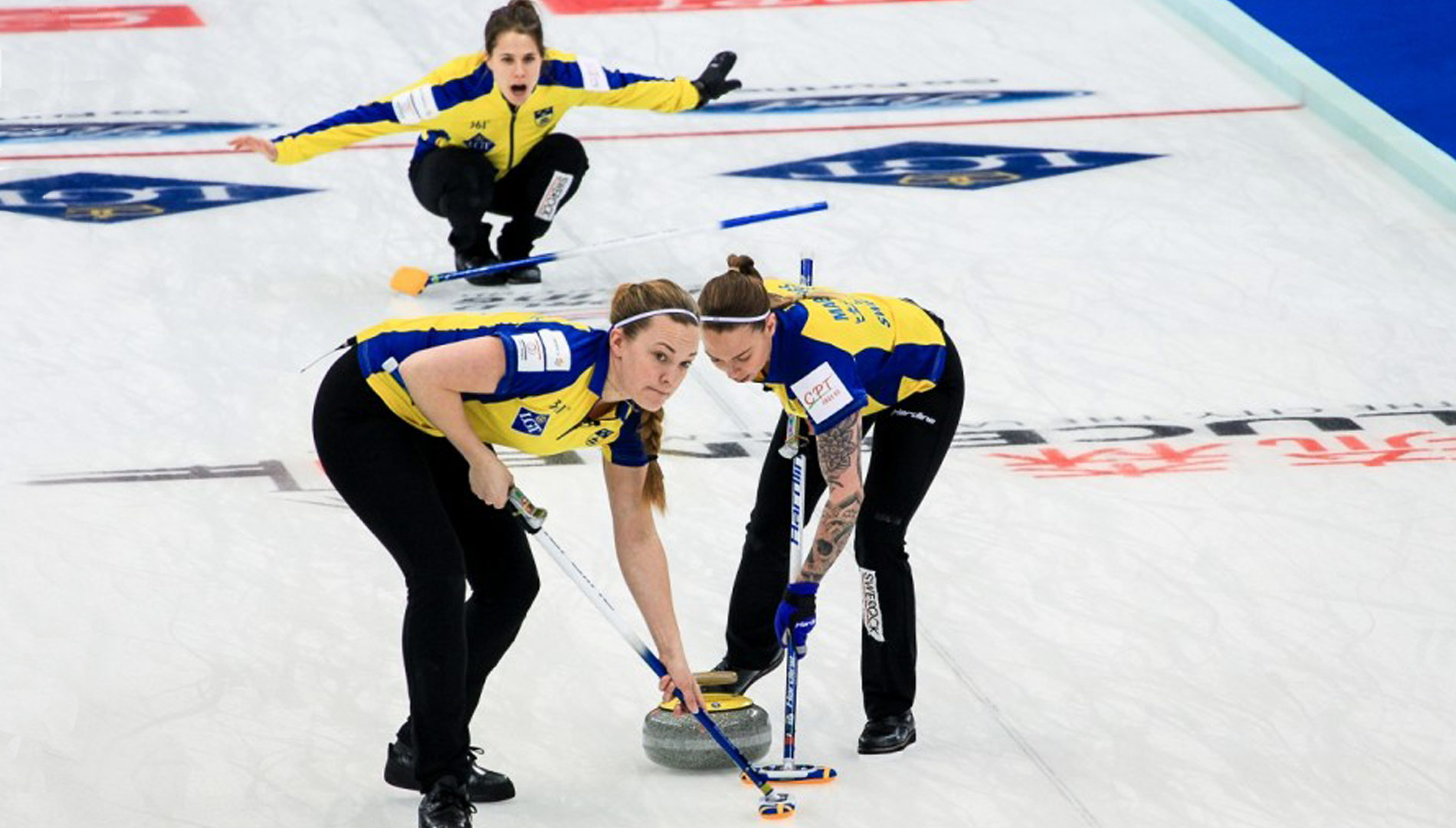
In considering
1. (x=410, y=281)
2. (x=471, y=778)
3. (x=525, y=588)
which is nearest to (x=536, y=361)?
(x=525, y=588)

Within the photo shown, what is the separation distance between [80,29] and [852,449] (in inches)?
264

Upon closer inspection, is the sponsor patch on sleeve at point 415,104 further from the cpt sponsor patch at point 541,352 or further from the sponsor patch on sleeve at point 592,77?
the cpt sponsor patch at point 541,352

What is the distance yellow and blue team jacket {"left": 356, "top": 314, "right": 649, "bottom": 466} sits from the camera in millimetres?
3902

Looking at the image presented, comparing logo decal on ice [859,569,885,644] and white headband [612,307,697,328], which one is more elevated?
white headband [612,307,697,328]

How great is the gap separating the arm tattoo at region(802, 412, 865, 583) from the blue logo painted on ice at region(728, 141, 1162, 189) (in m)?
4.24

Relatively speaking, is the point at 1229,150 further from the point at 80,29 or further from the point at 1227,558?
the point at 80,29

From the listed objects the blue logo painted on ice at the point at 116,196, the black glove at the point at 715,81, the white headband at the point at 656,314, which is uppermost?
the white headband at the point at 656,314

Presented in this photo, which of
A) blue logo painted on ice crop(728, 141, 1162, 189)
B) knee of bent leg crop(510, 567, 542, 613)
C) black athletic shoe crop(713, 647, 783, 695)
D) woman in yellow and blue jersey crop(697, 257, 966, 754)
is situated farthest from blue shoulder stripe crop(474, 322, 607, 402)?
blue logo painted on ice crop(728, 141, 1162, 189)

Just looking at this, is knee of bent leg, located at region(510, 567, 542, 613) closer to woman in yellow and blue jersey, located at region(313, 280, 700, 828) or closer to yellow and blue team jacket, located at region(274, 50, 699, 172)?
woman in yellow and blue jersey, located at region(313, 280, 700, 828)

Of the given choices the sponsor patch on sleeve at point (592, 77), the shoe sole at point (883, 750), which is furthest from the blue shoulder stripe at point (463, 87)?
the shoe sole at point (883, 750)

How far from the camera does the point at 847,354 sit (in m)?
4.29

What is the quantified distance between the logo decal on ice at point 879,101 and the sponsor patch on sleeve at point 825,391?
510cm

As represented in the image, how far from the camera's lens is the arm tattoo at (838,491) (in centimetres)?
426

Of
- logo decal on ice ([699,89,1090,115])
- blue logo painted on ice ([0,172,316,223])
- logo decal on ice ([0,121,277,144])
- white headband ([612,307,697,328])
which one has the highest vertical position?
white headband ([612,307,697,328])
